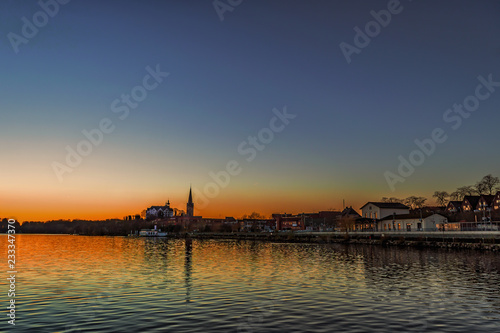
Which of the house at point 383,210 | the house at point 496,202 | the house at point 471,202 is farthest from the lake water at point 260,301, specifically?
the house at point 471,202

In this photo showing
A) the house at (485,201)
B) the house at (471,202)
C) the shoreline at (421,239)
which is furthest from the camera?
the house at (471,202)

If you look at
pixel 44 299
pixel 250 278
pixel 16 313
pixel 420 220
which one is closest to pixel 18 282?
pixel 44 299

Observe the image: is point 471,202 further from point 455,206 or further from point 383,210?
point 383,210

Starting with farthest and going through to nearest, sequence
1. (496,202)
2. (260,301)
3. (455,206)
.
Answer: (455,206) < (496,202) < (260,301)

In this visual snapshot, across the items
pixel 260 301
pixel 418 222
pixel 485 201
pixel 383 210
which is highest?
pixel 485 201

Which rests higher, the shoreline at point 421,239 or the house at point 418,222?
the house at point 418,222

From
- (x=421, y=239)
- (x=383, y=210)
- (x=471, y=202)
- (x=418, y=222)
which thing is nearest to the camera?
(x=421, y=239)

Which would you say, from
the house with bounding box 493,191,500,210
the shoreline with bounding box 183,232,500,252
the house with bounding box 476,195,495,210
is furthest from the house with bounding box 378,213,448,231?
the house with bounding box 476,195,495,210

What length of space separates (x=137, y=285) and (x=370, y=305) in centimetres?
1828

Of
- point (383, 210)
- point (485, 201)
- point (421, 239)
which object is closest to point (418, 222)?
point (383, 210)

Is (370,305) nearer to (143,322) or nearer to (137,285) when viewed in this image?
(143,322)

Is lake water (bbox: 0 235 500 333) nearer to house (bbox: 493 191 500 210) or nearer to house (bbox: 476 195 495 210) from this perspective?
house (bbox: 493 191 500 210)

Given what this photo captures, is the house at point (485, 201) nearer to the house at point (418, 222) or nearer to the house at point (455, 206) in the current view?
the house at point (455, 206)

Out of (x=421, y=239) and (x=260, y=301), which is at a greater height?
(x=260, y=301)
